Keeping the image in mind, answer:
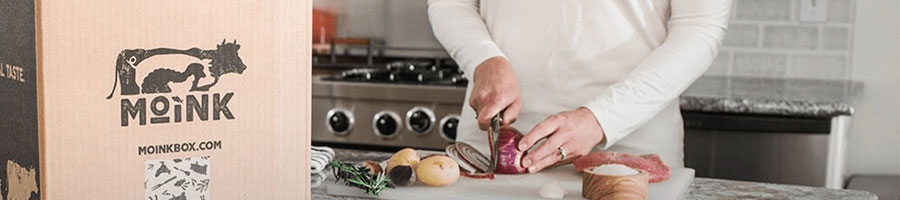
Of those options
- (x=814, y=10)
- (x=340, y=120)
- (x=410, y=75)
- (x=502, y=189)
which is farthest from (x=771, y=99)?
(x=502, y=189)

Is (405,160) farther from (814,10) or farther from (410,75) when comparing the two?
(814,10)

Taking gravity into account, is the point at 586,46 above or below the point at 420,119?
above

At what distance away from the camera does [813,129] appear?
238cm

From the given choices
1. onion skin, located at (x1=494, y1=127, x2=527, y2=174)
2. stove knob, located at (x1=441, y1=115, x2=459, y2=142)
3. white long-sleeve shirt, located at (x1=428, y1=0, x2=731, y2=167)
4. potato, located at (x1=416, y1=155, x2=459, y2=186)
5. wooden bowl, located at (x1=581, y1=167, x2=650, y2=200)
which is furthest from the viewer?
stove knob, located at (x1=441, y1=115, x2=459, y2=142)

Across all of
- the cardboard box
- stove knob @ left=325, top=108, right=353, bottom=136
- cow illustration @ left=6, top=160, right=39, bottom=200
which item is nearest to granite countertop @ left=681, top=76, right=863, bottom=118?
stove knob @ left=325, top=108, right=353, bottom=136

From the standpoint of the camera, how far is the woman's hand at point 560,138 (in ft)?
4.91

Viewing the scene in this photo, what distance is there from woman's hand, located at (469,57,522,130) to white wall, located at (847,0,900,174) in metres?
1.47

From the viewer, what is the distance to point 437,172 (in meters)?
1.35

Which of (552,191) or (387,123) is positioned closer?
(552,191)

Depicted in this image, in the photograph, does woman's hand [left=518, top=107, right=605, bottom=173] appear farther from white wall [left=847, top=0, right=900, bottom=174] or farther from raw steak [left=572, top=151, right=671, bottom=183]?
white wall [left=847, top=0, right=900, bottom=174]

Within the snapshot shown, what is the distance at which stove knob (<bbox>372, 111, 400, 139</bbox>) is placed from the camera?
2621 mm

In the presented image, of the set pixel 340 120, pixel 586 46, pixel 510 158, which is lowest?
pixel 340 120

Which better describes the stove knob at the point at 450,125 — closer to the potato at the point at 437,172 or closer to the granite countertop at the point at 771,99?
the granite countertop at the point at 771,99

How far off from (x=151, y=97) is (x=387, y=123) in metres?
1.86
